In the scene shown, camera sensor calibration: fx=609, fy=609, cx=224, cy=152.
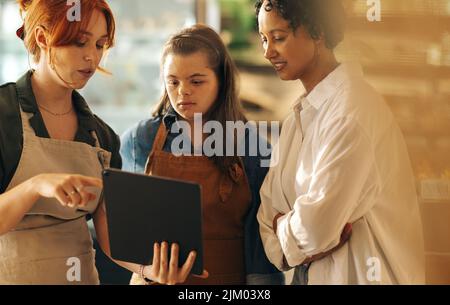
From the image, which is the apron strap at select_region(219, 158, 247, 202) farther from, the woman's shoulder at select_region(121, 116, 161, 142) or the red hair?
the red hair

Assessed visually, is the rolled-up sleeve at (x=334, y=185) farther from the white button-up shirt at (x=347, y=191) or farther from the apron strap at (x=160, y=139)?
the apron strap at (x=160, y=139)

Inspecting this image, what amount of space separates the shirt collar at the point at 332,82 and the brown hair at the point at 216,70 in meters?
0.20

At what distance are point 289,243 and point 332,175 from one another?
155mm

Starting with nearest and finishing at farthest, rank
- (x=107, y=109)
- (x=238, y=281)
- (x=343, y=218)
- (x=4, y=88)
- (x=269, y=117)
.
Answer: (x=343, y=218)
(x=4, y=88)
(x=238, y=281)
(x=269, y=117)
(x=107, y=109)

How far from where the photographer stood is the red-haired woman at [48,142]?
1156mm

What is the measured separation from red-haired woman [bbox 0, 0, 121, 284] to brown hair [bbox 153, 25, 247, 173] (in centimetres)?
14

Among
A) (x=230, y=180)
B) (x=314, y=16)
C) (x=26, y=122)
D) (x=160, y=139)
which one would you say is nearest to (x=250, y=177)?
(x=230, y=180)

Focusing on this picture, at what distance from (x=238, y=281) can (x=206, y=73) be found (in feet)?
1.46

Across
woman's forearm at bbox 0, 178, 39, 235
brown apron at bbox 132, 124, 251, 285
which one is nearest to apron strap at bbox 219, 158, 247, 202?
brown apron at bbox 132, 124, 251, 285

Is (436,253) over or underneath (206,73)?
underneath

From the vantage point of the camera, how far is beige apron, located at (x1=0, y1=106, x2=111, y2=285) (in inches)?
46.1

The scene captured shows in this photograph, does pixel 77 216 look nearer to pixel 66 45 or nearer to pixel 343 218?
pixel 66 45

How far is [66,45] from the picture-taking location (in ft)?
3.90
